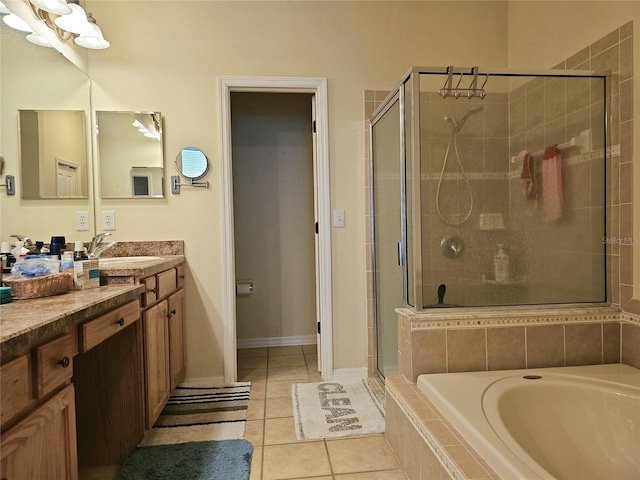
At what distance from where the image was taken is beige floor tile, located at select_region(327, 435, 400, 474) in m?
1.46

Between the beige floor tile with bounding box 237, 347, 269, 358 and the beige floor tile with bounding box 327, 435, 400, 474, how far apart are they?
53.0 inches

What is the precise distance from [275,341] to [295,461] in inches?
64.3

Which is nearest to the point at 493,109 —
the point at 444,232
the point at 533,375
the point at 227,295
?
the point at 444,232

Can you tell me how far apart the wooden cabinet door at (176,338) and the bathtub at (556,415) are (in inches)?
53.6

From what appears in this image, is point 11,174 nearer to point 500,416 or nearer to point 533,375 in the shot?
point 500,416

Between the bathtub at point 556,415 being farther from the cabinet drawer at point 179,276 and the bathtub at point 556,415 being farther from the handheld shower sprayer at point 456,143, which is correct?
the cabinet drawer at point 179,276

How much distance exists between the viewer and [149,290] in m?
1.64

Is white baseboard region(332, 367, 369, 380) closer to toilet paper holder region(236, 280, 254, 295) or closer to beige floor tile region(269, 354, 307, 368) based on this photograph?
beige floor tile region(269, 354, 307, 368)

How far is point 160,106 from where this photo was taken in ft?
7.29

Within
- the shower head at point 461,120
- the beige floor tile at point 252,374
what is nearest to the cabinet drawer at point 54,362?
the beige floor tile at point 252,374

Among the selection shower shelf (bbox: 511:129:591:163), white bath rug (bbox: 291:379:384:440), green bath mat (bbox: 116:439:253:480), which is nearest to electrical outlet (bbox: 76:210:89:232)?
green bath mat (bbox: 116:439:253:480)

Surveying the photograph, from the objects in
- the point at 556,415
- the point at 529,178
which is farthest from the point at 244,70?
the point at 556,415

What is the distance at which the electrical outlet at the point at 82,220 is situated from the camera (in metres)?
2.01

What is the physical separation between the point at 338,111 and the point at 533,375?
1812mm
